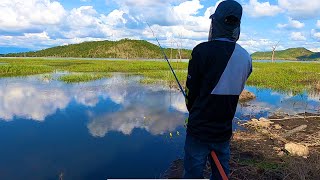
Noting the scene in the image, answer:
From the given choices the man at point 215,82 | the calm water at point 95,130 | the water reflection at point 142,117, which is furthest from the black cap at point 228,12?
the water reflection at point 142,117

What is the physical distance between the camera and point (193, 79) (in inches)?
121

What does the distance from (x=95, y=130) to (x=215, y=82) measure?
794 cm

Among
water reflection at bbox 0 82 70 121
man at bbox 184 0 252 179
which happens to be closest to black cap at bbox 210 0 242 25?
man at bbox 184 0 252 179

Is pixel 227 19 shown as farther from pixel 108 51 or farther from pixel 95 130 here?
pixel 108 51

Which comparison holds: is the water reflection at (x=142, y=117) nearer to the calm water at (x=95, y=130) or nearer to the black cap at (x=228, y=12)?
the calm water at (x=95, y=130)

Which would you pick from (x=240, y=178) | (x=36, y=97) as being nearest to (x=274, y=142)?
(x=240, y=178)

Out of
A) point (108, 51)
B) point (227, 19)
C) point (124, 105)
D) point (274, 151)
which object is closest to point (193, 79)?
point (227, 19)

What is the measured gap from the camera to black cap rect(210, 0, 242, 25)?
10.0 feet

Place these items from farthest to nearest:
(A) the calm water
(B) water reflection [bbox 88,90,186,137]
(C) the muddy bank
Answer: (B) water reflection [bbox 88,90,186,137]
(A) the calm water
(C) the muddy bank

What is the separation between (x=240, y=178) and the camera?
20.8 ft

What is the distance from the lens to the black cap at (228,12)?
3.05 meters

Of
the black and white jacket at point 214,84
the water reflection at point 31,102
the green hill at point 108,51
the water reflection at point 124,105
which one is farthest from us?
the green hill at point 108,51

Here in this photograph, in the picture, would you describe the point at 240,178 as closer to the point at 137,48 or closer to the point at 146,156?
the point at 146,156

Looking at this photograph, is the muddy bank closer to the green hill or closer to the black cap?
the black cap
